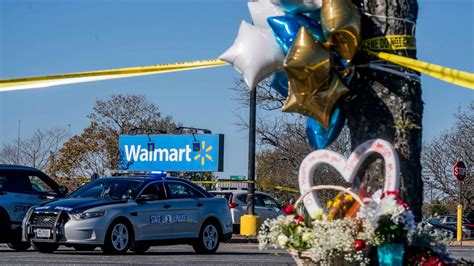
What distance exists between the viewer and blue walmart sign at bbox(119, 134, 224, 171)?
35.1 metres

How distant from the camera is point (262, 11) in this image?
22.6 ft

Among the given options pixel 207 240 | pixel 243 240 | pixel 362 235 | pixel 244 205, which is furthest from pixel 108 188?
pixel 362 235

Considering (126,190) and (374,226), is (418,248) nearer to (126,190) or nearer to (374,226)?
(374,226)

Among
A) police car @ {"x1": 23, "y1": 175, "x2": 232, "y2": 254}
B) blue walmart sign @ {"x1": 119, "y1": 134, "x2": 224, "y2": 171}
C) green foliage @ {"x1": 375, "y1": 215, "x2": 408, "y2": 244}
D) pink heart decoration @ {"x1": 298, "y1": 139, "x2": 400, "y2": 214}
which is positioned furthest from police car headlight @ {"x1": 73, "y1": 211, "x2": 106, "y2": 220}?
blue walmart sign @ {"x1": 119, "y1": 134, "x2": 224, "y2": 171}

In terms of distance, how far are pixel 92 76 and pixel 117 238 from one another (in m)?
8.83

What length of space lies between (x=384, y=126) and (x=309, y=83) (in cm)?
56

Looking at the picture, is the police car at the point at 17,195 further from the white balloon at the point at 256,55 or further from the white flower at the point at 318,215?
the white flower at the point at 318,215

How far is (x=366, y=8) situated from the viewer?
641 cm

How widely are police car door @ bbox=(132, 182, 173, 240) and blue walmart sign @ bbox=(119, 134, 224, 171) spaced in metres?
17.4

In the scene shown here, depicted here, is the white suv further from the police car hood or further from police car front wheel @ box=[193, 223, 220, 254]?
the police car hood

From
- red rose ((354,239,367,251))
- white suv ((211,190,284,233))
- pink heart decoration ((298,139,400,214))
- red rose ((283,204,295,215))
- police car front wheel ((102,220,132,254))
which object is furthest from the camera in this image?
white suv ((211,190,284,233))

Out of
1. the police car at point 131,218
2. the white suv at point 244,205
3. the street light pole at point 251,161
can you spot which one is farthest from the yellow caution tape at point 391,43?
the white suv at point 244,205

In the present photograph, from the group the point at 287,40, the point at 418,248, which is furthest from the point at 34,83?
the point at 418,248

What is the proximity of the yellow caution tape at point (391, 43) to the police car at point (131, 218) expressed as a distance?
10356 millimetres
